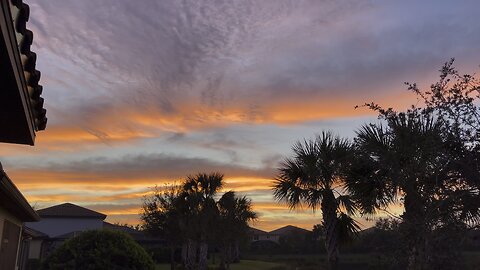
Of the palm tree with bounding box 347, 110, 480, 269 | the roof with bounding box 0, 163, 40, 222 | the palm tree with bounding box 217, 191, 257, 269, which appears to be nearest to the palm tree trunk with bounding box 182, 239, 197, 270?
the palm tree with bounding box 217, 191, 257, 269

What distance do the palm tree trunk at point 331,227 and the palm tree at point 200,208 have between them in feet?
53.6

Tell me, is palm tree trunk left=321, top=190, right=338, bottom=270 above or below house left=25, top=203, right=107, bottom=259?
below

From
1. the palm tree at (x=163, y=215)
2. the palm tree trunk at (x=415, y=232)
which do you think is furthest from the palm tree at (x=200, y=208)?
the palm tree trunk at (x=415, y=232)

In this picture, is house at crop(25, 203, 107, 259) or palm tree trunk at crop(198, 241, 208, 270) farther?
→ house at crop(25, 203, 107, 259)

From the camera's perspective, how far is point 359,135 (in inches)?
563

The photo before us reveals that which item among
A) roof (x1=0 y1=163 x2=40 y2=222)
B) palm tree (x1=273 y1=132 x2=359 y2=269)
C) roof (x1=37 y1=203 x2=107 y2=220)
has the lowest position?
roof (x1=0 y1=163 x2=40 y2=222)

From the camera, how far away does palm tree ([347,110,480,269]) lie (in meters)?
9.44

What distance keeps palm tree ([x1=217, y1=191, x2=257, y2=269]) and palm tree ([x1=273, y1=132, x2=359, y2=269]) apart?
17.1 meters

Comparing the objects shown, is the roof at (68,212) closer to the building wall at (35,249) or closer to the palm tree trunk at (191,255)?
the building wall at (35,249)

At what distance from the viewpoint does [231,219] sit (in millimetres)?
37938

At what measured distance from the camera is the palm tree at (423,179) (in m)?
9.44

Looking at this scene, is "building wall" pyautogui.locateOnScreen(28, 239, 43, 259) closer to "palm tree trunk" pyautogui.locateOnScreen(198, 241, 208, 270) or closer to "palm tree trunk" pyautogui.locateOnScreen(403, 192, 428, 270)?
"palm tree trunk" pyautogui.locateOnScreen(198, 241, 208, 270)

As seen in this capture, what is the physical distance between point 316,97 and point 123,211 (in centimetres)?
4753

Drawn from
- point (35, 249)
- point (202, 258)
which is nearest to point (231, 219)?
point (202, 258)
